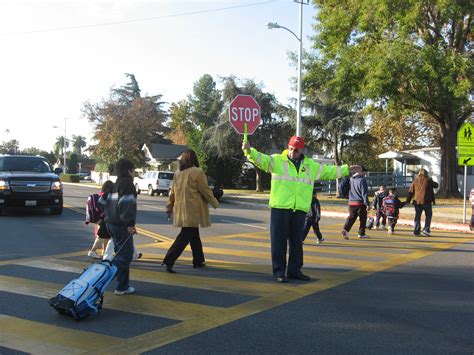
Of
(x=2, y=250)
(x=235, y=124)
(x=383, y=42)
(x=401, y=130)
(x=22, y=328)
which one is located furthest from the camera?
(x=401, y=130)

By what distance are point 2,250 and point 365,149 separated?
32.5 meters

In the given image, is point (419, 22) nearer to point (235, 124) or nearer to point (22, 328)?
point (235, 124)

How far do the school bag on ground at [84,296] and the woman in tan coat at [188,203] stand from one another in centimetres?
213

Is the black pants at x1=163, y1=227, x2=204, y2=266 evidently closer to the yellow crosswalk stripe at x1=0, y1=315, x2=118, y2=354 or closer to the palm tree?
the yellow crosswalk stripe at x1=0, y1=315, x2=118, y2=354

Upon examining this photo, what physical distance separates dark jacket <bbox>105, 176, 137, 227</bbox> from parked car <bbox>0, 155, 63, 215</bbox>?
33.2 feet

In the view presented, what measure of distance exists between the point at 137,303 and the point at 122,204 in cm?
118

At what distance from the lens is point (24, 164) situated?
656 inches

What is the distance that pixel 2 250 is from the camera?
9438mm

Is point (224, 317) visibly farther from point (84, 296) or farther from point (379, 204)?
point (379, 204)

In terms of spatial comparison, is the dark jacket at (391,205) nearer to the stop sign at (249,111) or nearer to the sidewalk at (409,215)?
the sidewalk at (409,215)

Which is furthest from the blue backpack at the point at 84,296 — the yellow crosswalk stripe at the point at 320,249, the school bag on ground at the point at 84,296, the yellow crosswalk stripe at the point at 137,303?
the yellow crosswalk stripe at the point at 320,249

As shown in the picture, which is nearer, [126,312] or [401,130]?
[126,312]

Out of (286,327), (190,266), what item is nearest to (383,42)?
(190,266)

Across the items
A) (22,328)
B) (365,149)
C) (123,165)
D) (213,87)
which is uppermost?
(213,87)
